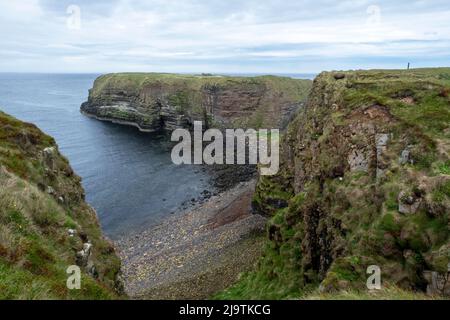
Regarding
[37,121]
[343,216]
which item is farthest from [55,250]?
[37,121]

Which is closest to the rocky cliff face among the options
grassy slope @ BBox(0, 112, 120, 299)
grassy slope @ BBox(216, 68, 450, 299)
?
grassy slope @ BBox(216, 68, 450, 299)

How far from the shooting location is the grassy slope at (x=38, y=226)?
13258 millimetres

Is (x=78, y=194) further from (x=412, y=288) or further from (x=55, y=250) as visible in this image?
(x=412, y=288)

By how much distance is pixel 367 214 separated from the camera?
72.0ft

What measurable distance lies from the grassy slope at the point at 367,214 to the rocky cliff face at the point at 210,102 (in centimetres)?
10086

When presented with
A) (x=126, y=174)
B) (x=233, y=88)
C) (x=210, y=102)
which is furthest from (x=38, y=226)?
(x=233, y=88)

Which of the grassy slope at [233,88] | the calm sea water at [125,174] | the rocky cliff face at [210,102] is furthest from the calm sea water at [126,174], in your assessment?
the grassy slope at [233,88]

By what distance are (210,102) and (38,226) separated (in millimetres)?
126782

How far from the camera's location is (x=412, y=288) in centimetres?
1747

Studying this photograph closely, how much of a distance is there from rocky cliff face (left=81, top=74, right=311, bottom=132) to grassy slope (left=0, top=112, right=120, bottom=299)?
109413 millimetres

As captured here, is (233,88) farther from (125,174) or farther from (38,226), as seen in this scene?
(38,226)

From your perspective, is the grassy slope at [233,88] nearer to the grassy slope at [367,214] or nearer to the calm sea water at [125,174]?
the calm sea water at [125,174]

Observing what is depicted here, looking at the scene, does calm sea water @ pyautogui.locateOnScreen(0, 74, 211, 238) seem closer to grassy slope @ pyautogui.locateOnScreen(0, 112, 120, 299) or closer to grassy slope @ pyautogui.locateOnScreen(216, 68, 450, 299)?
grassy slope @ pyautogui.locateOnScreen(0, 112, 120, 299)

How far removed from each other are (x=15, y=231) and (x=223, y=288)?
24.5m
